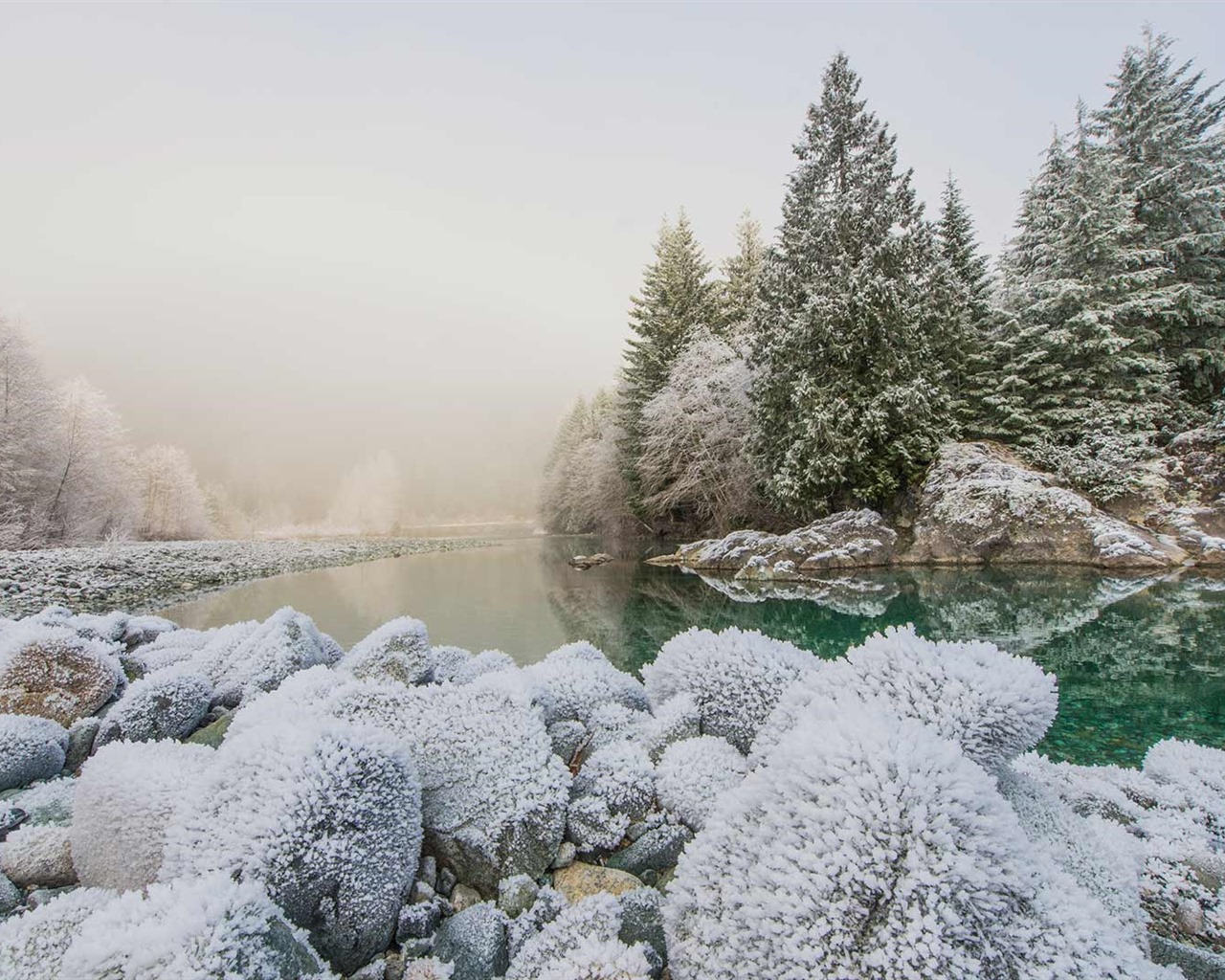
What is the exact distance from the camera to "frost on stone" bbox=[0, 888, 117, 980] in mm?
1346

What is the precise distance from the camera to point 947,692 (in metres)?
1.67

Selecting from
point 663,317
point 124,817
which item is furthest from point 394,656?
point 663,317

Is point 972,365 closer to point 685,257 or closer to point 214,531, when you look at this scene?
point 685,257

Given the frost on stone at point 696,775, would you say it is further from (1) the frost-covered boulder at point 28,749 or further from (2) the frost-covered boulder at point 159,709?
(1) the frost-covered boulder at point 28,749

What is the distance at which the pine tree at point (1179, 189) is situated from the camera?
50.2 feet

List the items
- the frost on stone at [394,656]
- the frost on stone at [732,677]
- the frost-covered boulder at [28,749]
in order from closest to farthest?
1. the frost on stone at [732,677]
2. the frost-covered boulder at [28,749]
3. the frost on stone at [394,656]

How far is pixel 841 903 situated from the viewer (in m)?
1.14

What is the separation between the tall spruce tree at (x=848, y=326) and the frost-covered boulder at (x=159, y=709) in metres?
14.0

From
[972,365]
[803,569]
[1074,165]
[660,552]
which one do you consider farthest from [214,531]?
[1074,165]

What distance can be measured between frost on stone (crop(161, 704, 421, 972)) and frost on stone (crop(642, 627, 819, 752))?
4.08 ft

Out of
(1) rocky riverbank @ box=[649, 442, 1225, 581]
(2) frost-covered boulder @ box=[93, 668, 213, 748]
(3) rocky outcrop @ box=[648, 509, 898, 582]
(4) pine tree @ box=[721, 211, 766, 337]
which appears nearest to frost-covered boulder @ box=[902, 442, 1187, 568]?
(1) rocky riverbank @ box=[649, 442, 1225, 581]

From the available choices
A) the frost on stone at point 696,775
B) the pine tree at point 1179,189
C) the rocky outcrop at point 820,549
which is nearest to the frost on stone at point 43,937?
the frost on stone at point 696,775

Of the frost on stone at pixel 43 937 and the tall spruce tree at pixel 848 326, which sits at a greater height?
the tall spruce tree at pixel 848 326

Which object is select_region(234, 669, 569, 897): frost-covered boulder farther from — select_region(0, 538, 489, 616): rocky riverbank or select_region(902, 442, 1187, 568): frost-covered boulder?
select_region(902, 442, 1187, 568): frost-covered boulder
